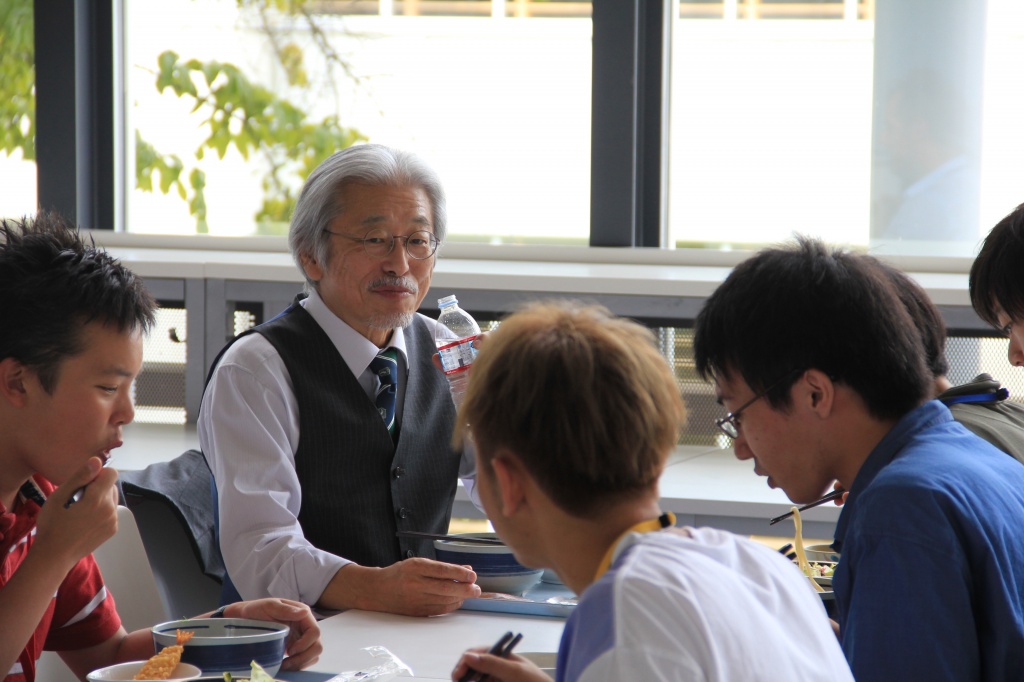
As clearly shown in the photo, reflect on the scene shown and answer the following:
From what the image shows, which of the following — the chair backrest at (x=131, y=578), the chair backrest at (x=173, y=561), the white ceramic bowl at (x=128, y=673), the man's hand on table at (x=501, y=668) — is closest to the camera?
the man's hand on table at (x=501, y=668)

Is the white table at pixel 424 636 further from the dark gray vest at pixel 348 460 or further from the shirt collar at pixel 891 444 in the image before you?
the shirt collar at pixel 891 444

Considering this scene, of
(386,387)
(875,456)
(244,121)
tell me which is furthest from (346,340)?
(244,121)

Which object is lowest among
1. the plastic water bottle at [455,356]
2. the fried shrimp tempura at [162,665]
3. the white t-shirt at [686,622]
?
the fried shrimp tempura at [162,665]

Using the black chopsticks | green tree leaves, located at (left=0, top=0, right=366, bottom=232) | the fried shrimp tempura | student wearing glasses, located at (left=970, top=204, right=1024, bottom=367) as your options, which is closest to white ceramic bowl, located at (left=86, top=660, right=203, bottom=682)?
the fried shrimp tempura

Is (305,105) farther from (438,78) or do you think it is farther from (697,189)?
(697,189)

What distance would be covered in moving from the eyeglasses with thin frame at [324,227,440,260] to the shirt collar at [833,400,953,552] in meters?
1.08

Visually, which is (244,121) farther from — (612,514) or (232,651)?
(612,514)

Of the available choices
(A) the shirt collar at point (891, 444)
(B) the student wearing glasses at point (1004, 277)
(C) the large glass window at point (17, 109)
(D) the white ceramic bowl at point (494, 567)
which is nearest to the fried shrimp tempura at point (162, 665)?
(D) the white ceramic bowl at point (494, 567)

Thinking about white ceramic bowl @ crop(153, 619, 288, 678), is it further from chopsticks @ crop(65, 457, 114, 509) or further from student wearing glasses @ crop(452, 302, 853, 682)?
student wearing glasses @ crop(452, 302, 853, 682)

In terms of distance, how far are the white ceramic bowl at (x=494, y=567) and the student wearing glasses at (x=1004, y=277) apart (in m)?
0.87

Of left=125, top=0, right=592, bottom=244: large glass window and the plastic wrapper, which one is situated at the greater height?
left=125, top=0, right=592, bottom=244: large glass window

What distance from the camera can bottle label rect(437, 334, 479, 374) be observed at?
2.09m

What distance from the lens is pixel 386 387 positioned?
2.12 m

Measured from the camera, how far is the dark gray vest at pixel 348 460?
202cm
